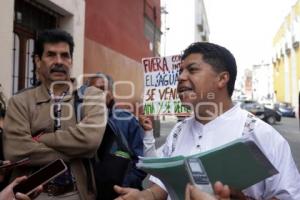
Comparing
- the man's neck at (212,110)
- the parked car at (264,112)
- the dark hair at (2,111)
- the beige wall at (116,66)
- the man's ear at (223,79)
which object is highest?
the beige wall at (116,66)

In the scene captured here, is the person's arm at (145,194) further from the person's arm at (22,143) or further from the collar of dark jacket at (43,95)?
the collar of dark jacket at (43,95)

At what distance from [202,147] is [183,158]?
38cm

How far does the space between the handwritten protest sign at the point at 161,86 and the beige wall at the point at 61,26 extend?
1.73 metres

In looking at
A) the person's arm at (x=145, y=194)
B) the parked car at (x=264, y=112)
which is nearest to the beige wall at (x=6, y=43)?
the person's arm at (x=145, y=194)

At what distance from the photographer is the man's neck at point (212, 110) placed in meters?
2.19

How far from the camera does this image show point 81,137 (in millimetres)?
2500

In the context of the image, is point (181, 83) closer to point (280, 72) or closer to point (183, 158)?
point (183, 158)

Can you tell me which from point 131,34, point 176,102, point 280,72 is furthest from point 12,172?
point 280,72

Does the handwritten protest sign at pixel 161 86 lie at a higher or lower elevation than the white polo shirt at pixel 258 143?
higher

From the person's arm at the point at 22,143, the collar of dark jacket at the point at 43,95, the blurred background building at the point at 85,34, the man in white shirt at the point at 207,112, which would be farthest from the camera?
the blurred background building at the point at 85,34

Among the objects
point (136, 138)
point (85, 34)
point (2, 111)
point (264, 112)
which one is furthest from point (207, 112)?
point (264, 112)

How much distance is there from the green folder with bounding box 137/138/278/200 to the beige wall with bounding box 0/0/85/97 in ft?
13.0

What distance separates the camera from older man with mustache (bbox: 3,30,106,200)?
8.17 ft

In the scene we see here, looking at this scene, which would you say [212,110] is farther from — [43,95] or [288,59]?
[288,59]
